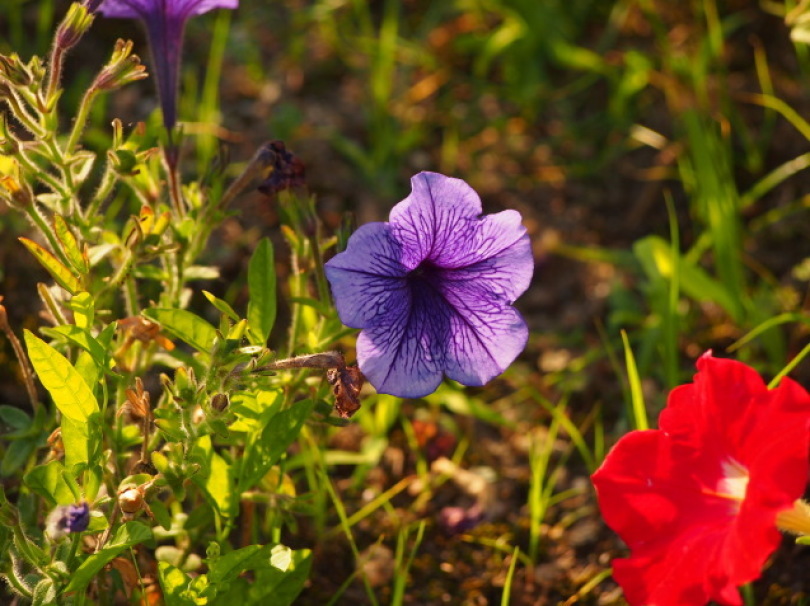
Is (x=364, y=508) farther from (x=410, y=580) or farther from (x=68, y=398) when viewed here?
(x=68, y=398)

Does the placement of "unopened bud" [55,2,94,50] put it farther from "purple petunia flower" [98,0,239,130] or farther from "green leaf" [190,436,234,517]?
"green leaf" [190,436,234,517]

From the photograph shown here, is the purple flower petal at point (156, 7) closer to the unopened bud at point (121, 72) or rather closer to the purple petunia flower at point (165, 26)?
the purple petunia flower at point (165, 26)

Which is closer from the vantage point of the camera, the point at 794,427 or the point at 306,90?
the point at 794,427

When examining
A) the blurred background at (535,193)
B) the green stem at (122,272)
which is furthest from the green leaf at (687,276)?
the green stem at (122,272)

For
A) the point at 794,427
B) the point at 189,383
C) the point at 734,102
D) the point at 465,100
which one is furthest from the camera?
the point at 465,100

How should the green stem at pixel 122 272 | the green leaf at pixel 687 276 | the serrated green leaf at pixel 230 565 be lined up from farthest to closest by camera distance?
1. the green leaf at pixel 687 276
2. the green stem at pixel 122 272
3. the serrated green leaf at pixel 230 565

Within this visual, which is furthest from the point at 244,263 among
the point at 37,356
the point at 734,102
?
the point at 734,102

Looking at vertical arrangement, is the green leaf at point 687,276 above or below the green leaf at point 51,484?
below
